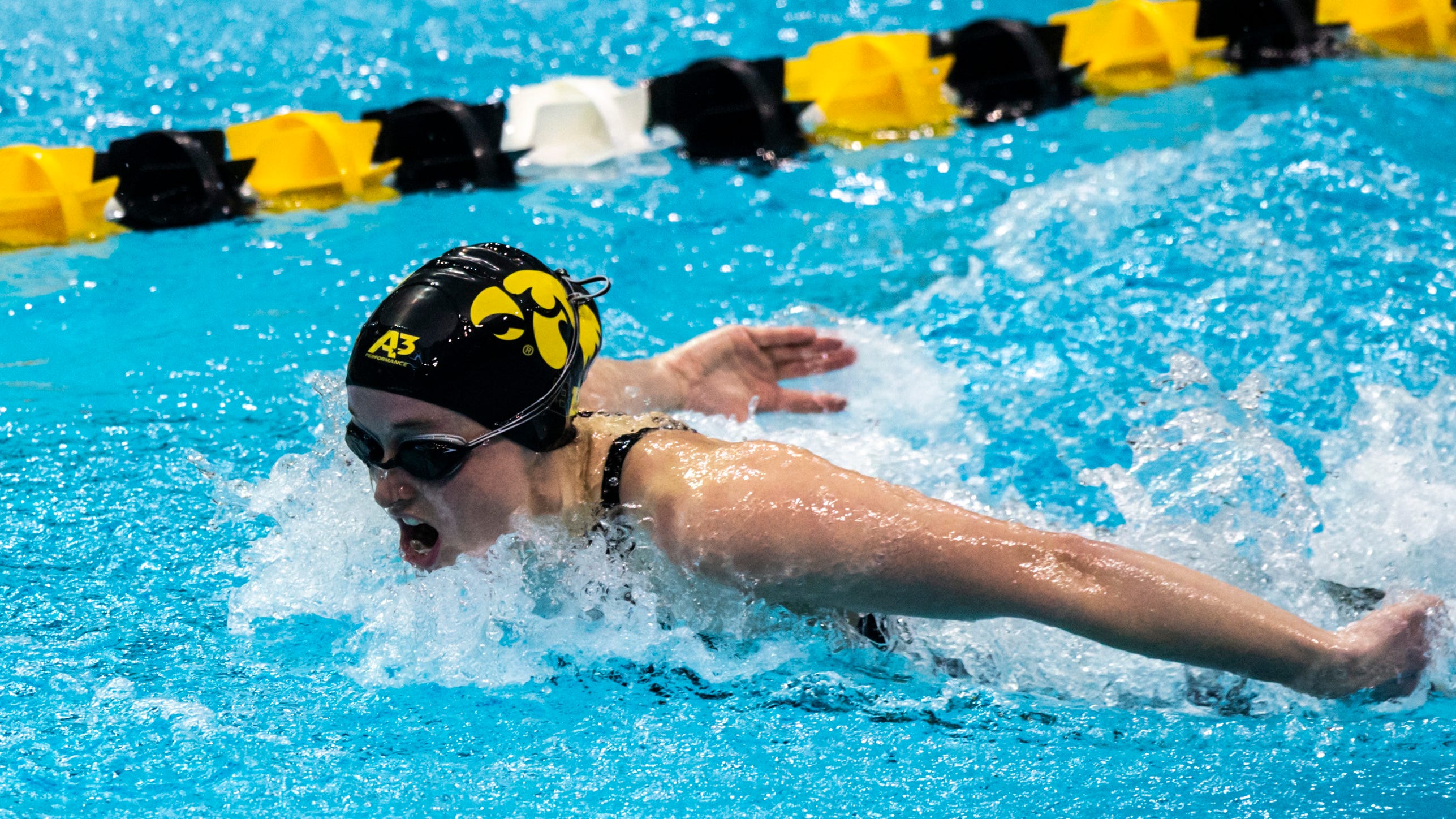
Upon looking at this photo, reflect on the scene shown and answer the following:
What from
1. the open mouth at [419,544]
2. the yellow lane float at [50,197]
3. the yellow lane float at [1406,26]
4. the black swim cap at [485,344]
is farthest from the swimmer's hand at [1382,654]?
the yellow lane float at [1406,26]

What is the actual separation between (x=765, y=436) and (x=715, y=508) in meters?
1.17

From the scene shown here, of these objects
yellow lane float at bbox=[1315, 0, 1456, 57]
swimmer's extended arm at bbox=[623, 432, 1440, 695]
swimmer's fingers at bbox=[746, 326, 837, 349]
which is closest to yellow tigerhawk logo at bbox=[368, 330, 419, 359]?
swimmer's extended arm at bbox=[623, 432, 1440, 695]

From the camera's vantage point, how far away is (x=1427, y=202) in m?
4.32

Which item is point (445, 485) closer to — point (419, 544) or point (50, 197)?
point (419, 544)

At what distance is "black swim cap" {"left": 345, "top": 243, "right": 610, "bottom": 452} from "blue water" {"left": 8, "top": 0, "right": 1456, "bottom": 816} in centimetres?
26

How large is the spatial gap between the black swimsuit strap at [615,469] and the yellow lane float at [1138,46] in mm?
3644

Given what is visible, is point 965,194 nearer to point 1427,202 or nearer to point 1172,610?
point 1427,202

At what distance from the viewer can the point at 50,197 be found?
14.3ft

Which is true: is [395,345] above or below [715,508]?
above

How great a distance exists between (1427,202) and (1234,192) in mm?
590

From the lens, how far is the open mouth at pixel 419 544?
8.02ft

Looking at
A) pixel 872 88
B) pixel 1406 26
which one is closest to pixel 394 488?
pixel 872 88

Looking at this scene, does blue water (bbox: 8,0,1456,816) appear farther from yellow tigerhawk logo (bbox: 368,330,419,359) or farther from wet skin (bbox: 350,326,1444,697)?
yellow tigerhawk logo (bbox: 368,330,419,359)

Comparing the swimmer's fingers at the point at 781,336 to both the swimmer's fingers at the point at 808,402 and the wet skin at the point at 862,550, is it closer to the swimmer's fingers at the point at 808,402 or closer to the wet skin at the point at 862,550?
the swimmer's fingers at the point at 808,402
